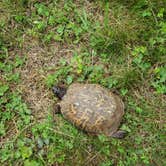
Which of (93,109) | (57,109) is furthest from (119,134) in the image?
(57,109)

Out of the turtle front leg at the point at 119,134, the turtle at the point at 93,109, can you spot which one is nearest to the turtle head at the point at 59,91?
the turtle at the point at 93,109

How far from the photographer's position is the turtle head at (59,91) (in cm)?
360

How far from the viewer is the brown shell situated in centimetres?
343

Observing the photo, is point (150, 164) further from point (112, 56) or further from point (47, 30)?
point (47, 30)

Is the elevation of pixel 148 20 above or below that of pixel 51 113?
above

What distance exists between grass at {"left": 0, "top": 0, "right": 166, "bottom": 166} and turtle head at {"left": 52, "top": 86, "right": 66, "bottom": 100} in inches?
3.3

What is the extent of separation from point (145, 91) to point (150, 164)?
64 centimetres

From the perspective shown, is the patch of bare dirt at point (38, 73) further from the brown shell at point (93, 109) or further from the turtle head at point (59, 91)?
the brown shell at point (93, 109)

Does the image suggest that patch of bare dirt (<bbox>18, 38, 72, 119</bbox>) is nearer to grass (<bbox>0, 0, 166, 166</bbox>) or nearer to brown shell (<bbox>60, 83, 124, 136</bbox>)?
grass (<bbox>0, 0, 166, 166</bbox>)

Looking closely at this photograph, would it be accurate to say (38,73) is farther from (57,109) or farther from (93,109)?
(93,109)

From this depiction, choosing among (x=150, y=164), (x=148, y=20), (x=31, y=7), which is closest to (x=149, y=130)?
(x=150, y=164)

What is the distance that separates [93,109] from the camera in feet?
11.2

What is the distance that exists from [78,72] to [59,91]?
0.85 ft

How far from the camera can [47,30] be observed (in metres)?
3.91
